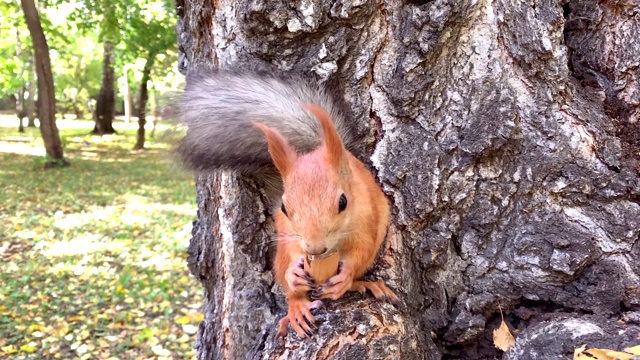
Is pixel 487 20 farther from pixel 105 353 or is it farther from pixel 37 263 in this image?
pixel 37 263

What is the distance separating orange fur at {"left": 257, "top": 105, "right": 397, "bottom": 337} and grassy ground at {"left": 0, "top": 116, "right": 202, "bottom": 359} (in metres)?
0.38

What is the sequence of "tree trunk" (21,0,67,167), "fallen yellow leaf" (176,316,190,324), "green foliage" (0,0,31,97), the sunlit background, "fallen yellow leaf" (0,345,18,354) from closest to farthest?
"fallen yellow leaf" (0,345,18,354) < the sunlit background < "fallen yellow leaf" (176,316,190,324) < "green foliage" (0,0,31,97) < "tree trunk" (21,0,67,167)

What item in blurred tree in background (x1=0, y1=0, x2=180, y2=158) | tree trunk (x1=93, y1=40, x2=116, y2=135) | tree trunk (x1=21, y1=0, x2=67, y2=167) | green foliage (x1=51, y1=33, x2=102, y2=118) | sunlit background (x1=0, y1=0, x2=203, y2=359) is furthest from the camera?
green foliage (x1=51, y1=33, x2=102, y2=118)

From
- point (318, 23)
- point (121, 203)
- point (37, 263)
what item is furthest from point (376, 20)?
point (121, 203)

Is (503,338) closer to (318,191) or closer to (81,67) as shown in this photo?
(318,191)

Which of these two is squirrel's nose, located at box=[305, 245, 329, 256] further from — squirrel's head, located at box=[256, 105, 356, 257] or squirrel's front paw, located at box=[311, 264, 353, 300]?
squirrel's front paw, located at box=[311, 264, 353, 300]

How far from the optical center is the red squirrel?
3.97ft

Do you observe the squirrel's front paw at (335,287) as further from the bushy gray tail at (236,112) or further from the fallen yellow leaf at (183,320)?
the fallen yellow leaf at (183,320)

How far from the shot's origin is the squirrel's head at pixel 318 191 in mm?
1025

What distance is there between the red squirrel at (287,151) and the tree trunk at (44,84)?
680cm

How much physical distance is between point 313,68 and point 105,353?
Result: 83.3 inches

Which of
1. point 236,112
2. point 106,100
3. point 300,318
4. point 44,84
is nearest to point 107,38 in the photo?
point 44,84

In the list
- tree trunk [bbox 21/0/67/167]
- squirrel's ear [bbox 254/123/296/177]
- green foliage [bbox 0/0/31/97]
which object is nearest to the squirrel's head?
squirrel's ear [bbox 254/123/296/177]

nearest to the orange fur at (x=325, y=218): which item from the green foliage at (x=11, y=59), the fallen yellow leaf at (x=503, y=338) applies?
the fallen yellow leaf at (x=503, y=338)
